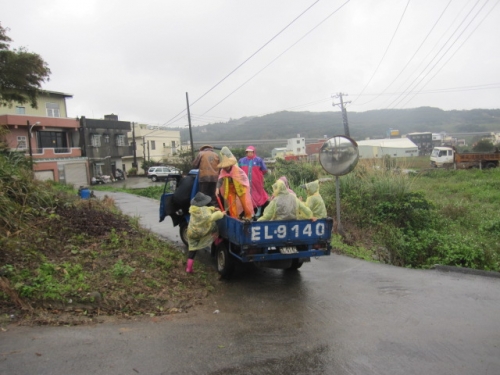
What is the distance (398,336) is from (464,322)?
1.16 meters

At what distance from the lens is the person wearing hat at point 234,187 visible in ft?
22.5

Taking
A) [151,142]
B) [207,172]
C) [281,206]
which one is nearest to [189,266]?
[281,206]

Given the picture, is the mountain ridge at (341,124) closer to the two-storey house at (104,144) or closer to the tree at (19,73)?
the two-storey house at (104,144)

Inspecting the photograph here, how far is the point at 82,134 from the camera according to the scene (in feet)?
143

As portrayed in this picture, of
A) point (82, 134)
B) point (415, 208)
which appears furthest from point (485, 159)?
point (82, 134)

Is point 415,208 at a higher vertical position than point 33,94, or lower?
lower

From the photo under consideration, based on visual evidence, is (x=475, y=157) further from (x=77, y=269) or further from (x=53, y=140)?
(x=53, y=140)

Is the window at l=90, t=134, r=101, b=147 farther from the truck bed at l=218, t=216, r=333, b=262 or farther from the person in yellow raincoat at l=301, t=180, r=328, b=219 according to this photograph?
the truck bed at l=218, t=216, r=333, b=262

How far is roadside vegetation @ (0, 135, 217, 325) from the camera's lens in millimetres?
4848

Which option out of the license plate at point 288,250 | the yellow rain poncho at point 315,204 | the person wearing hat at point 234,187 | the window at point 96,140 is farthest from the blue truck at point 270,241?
the window at point 96,140

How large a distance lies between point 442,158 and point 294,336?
39490 mm

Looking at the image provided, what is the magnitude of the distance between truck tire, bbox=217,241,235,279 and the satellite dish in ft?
13.1

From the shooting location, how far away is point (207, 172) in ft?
26.3

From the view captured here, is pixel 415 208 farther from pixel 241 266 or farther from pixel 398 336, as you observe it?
pixel 398 336
